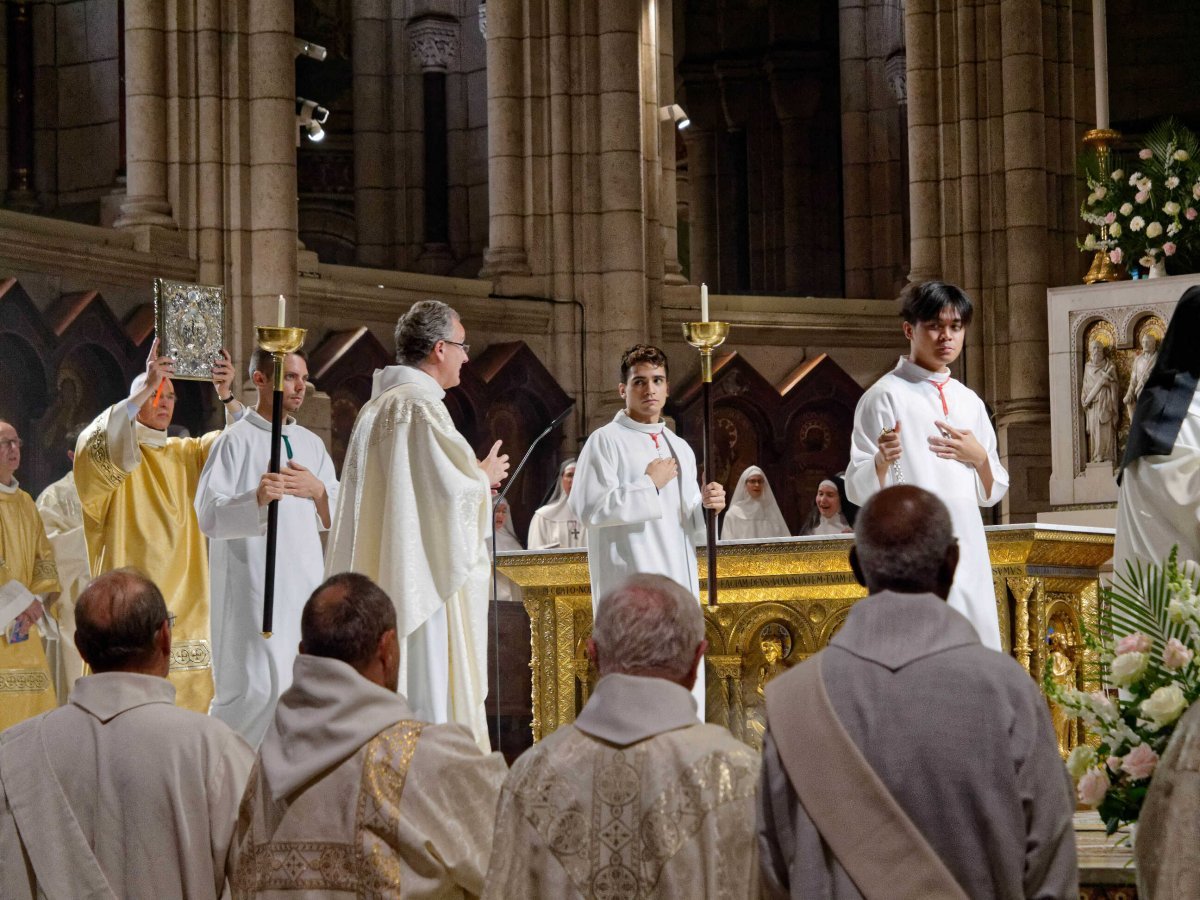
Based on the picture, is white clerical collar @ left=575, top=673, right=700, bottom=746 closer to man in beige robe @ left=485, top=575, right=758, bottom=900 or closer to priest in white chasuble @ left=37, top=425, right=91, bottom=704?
man in beige robe @ left=485, top=575, right=758, bottom=900

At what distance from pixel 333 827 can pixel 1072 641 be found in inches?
204

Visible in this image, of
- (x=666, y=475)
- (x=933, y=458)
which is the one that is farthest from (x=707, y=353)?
(x=933, y=458)

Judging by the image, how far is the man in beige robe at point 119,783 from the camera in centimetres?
390

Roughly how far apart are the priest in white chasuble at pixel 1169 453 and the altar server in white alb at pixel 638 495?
6.73 ft

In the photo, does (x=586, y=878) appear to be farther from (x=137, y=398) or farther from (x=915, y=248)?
(x=915, y=248)

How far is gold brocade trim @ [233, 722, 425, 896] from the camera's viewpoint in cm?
375

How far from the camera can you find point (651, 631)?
3.50 m

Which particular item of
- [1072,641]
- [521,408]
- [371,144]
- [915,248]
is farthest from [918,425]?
[371,144]

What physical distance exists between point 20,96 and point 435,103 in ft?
13.7

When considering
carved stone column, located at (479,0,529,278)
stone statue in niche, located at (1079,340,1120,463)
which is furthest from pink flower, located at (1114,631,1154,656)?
carved stone column, located at (479,0,529,278)

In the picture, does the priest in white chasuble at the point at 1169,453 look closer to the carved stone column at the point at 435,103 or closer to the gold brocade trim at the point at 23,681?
the gold brocade trim at the point at 23,681

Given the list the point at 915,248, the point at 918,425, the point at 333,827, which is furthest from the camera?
the point at 915,248

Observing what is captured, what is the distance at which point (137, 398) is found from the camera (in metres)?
7.95

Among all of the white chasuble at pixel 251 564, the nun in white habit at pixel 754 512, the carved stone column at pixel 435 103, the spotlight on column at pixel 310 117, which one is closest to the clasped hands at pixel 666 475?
the white chasuble at pixel 251 564
